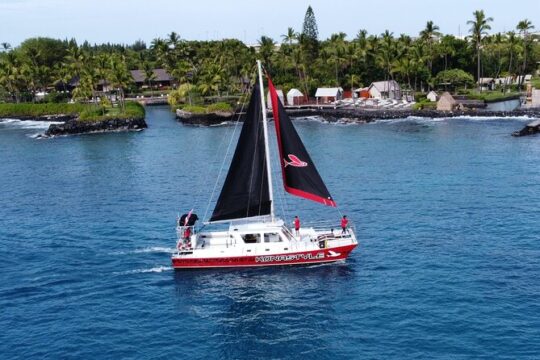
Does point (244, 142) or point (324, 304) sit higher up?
point (244, 142)

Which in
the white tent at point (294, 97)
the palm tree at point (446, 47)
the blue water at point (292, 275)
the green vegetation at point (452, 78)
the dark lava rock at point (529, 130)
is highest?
the palm tree at point (446, 47)

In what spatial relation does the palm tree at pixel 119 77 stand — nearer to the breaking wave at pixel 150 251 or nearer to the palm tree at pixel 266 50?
the palm tree at pixel 266 50

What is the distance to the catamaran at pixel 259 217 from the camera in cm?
4819

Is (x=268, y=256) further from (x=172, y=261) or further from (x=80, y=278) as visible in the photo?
(x=80, y=278)

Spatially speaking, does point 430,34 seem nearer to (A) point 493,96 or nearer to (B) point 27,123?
(A) point 493,96

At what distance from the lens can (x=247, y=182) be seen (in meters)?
50.4

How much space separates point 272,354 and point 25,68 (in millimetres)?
158104

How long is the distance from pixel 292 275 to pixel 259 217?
5.66 m

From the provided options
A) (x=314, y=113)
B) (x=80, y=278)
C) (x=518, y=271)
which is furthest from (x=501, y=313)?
(x=314, y=113)

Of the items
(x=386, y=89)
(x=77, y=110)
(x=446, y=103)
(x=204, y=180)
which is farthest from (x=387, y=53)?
(x=204, y=180)

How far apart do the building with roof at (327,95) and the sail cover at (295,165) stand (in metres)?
117

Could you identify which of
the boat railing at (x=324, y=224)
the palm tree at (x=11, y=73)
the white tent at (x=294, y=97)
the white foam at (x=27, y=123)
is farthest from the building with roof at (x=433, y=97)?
the palm tree at (x=11, y=73)

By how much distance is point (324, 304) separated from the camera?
4219cm

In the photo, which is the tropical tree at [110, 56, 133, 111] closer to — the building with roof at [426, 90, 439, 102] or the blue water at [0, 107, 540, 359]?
the blue water at [0, 107, 540, 359]
